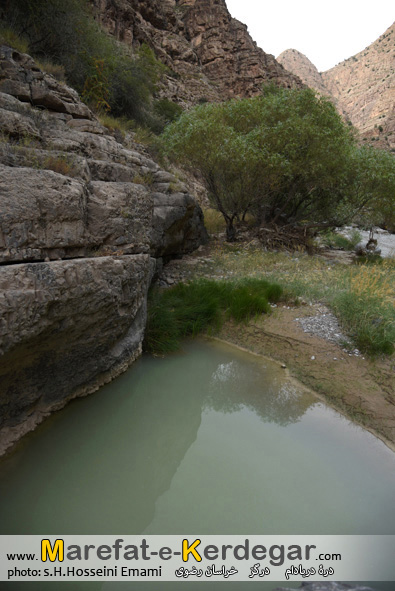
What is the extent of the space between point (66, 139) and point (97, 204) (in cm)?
183

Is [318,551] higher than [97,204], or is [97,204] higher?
[97,204]

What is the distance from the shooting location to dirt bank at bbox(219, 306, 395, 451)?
11.1 ft

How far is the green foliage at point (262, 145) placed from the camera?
925 centimetres

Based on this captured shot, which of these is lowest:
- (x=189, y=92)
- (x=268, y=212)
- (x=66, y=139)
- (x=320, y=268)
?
(x=320, y=268)

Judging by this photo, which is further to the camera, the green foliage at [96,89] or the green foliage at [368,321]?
the green foliage at [96,89]

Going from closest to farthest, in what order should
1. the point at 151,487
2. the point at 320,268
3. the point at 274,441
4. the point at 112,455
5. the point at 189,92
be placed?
the point at 151,487
the point at 112,455
the point at 274,441
the point at 320,268
the point at 189,92

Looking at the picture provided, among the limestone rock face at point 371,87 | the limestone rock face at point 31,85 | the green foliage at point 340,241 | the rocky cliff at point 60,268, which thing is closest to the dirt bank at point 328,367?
the rocky cliff at point 60,268

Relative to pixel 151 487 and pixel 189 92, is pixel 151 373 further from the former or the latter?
pixel 189 92

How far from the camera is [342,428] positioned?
3.13m

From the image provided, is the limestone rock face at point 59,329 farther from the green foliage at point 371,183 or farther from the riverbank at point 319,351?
the green foliage at point 371,183

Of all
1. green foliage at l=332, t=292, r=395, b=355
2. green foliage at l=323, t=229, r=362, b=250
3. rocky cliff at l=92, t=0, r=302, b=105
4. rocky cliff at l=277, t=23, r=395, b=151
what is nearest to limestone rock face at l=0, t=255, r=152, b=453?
green foliage at l=332, t=292, r=395, b=355

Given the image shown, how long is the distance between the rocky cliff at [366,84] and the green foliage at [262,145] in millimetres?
41165

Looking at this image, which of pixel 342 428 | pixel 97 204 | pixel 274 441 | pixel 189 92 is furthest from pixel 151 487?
pixel 189 92

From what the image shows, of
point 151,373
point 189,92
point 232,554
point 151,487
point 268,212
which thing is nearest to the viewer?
point 232,554
